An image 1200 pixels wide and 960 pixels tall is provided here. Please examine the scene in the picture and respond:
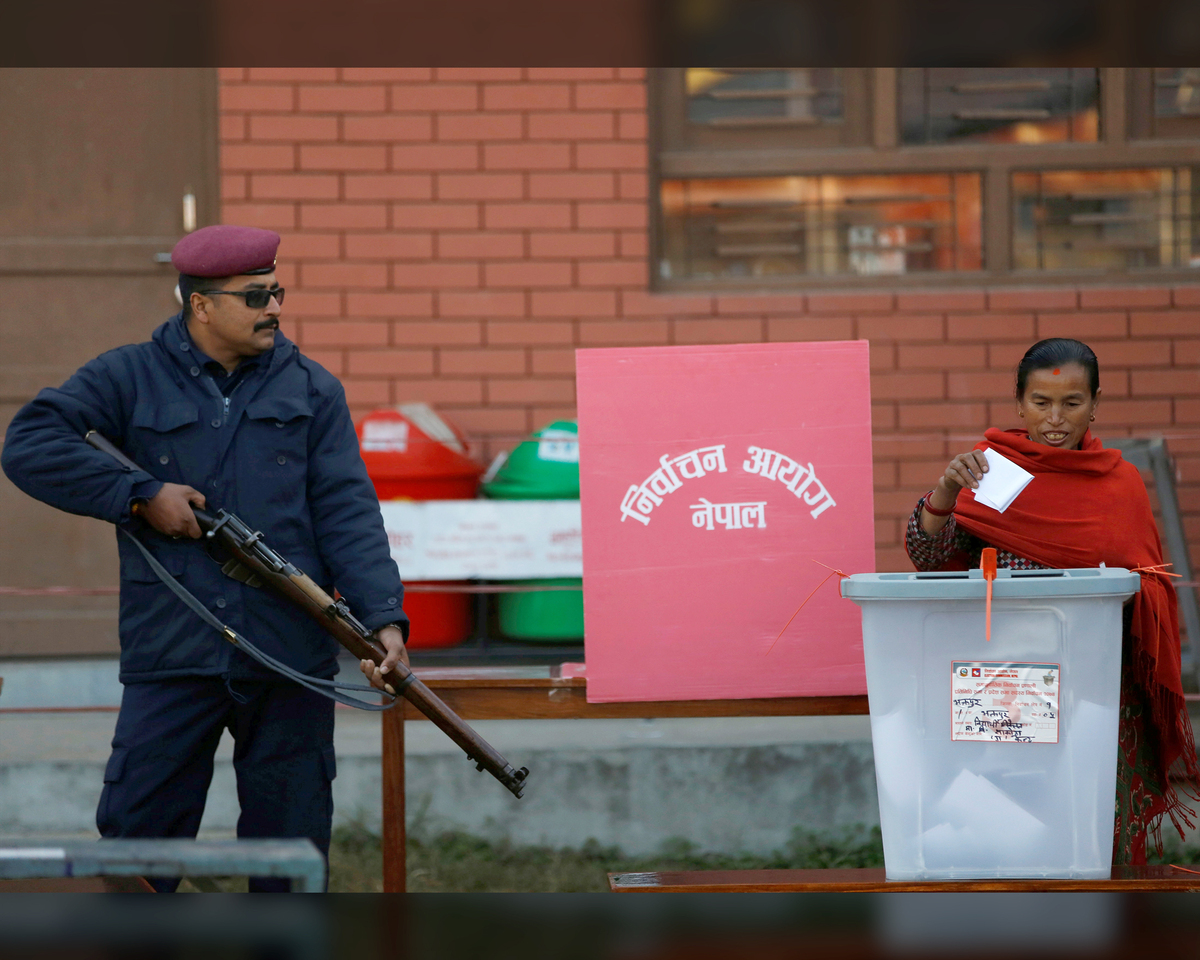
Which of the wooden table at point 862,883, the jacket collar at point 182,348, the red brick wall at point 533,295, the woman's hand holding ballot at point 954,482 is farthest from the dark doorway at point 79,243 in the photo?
the woman's hand holding ballot at point 954,482

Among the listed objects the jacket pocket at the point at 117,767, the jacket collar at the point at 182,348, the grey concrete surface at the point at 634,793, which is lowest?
the grey concrete surface at the point at 634,793

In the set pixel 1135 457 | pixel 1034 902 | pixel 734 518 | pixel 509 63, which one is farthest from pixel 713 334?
pixel 1034 902

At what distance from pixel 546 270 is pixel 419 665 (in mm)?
1741

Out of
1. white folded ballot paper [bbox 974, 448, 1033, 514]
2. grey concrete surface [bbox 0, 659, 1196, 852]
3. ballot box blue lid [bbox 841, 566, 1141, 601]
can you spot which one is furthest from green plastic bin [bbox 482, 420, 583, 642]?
ballot box blue lid [bbox 841, 566, 1141, 601]

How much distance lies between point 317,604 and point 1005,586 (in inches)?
55.0

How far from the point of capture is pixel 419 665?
521 cm

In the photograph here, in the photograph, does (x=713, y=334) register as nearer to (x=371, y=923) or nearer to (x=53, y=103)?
(x=53, y=103)

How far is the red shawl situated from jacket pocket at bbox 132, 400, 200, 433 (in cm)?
168

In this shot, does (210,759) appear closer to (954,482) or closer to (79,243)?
(954,482)

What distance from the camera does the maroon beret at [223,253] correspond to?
2.84 m

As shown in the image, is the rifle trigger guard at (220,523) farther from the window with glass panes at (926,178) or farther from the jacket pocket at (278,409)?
the window with glass panes at (926,178)

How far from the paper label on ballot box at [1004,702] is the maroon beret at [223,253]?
66.1 inches

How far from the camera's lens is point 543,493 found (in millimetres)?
5074

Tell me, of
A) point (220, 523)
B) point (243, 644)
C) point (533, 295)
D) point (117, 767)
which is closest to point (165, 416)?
point (220, 523)
